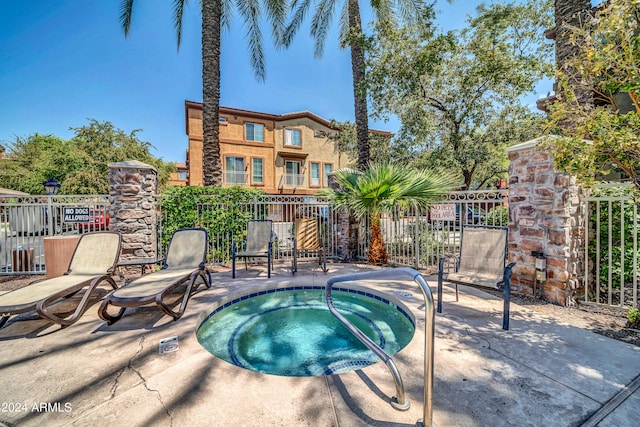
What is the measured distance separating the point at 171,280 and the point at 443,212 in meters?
5.45

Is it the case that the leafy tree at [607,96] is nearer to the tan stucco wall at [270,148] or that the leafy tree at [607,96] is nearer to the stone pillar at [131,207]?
the stone pillar at [131,207]

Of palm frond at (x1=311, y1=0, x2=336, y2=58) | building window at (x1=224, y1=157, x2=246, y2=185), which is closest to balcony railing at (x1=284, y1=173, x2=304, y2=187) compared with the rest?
building window at (x1=224, y1=157, x2=246, y2=185)

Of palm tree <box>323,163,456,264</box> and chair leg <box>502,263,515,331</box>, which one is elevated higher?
palm tree <box>323,163,456,264</box>

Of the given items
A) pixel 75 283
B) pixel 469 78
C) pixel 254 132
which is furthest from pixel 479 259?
pixel 254 132

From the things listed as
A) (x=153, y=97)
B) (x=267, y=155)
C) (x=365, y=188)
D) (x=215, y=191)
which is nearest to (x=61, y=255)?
(x=215, y=191)

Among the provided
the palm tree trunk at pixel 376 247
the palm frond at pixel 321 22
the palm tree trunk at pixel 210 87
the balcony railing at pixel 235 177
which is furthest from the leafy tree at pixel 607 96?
the balcony railing at pixel 235 177

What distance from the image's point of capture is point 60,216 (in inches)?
255

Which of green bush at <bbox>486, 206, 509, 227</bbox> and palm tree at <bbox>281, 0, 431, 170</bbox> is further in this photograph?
palm tree at <bbox>281, 0, 431, 170</bbox>

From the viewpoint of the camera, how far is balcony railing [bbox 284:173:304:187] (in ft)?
75.3

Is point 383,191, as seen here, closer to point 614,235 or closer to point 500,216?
point 500,216

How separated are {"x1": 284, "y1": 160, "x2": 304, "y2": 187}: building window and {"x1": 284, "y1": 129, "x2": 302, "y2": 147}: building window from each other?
1635 millimetres

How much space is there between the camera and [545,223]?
4051 mm

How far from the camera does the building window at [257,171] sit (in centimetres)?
2183

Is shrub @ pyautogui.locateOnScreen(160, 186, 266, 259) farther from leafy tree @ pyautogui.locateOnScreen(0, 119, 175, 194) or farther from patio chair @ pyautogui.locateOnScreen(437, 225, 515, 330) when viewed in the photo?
leafy tree @ pyautogui.locateOnScreen(0, 119, 175, 194)
